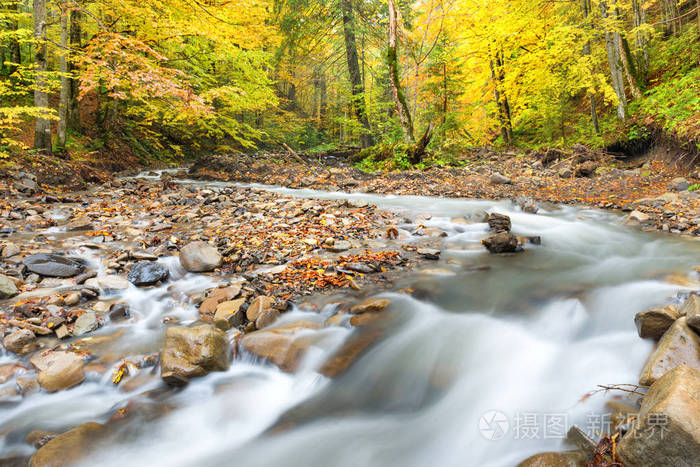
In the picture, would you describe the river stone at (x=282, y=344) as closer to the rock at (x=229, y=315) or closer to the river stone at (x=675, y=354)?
the rock at (x=229, y=315)

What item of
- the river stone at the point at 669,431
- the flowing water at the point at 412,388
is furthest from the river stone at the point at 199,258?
the river stone at the point at 669,431

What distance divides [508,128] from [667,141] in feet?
24.6

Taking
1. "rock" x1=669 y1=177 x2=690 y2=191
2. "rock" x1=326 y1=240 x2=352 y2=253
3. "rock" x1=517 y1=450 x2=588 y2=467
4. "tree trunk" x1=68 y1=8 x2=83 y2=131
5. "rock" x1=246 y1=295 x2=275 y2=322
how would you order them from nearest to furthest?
"rock" x1=517 y1=450 x2=588 y2=467 → "rock" x1=246 y1=295 x2=275 y2=322 → "rock" x1=326 y1=240 x2=352 y2=253 → "rock" x1=669 y1=177 x2=690 y2=191 → "tree trunk" x1=68 y1=8 x2=83 y2=131

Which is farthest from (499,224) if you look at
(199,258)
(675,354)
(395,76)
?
(395,76)

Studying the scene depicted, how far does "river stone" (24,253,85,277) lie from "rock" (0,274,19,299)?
381 millimetres

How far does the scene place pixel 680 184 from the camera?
6824mm

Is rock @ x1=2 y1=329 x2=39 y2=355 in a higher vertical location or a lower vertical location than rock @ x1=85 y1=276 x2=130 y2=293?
lower

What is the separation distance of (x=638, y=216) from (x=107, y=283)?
777 centimetres

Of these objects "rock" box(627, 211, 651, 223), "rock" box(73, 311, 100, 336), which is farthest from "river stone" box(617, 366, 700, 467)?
"rock" box(627, 211, 651, 223)

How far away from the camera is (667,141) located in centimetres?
819

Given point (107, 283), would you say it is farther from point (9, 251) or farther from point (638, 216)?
point (638, 216)

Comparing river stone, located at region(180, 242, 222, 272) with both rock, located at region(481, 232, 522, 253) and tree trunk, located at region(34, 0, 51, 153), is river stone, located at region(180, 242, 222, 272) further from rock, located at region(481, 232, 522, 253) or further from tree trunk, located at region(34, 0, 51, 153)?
tree trunk, located at region(34, 0, 51, 153)

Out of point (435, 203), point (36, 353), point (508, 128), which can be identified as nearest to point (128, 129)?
point (435, 203)

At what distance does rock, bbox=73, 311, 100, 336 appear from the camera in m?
3.06
